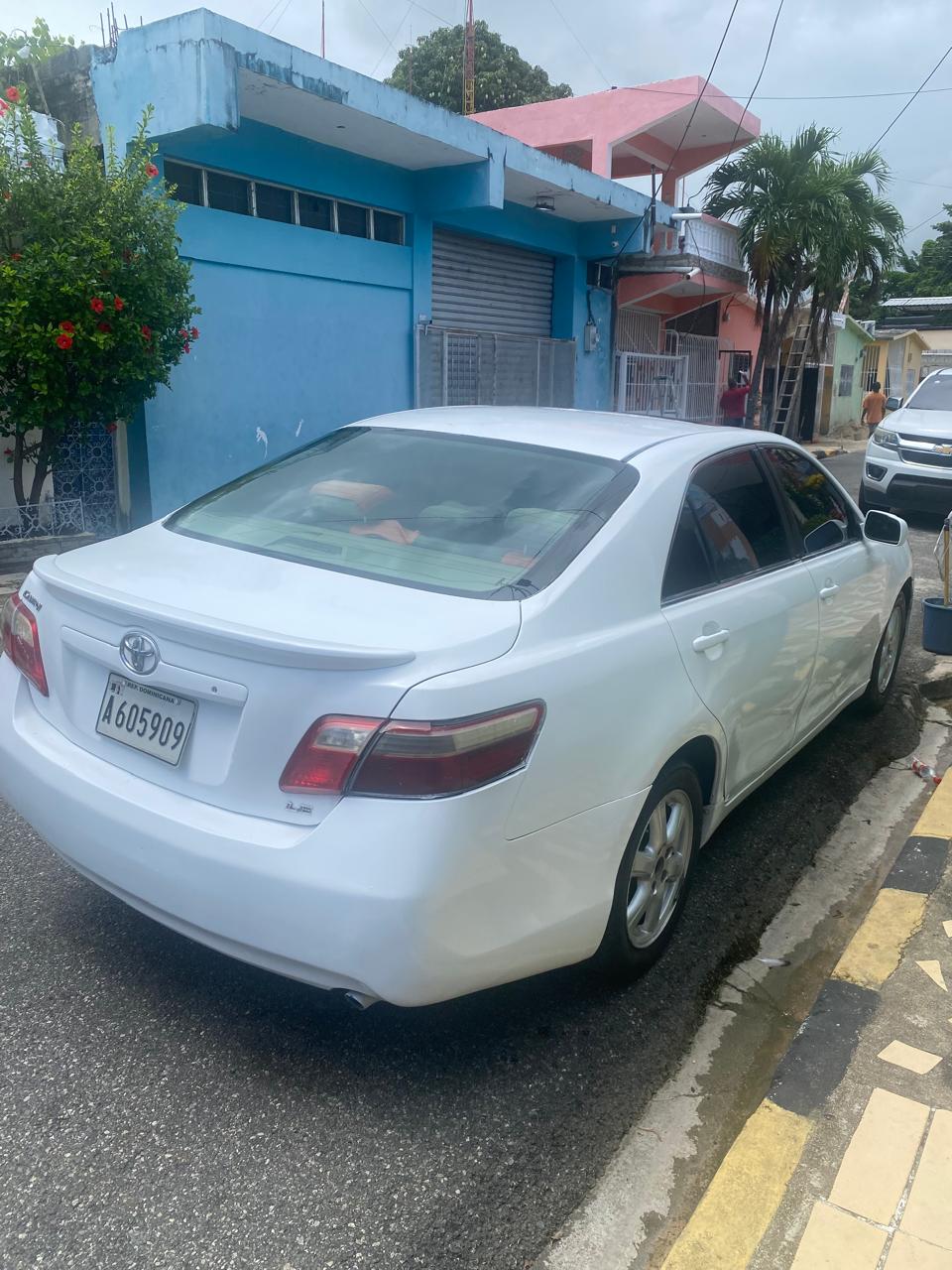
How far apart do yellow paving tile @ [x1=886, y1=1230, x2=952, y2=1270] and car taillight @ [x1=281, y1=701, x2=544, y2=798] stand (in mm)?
1185

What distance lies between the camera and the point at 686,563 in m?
3.14

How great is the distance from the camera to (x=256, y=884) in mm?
2246

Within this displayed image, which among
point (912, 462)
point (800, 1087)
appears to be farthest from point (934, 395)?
point (800, 1087)

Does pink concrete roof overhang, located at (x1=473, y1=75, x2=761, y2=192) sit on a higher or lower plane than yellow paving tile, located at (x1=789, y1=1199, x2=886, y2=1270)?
higher

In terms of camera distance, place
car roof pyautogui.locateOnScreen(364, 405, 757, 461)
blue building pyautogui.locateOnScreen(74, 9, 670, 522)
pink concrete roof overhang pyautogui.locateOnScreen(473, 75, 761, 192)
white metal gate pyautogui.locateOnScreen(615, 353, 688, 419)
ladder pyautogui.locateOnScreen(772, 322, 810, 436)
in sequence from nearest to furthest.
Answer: car roof pyautogui.locateOnScreen(364, 405, 757, 461)
blue building pyautogui.locateOnScreen(74, 9, 670, 522)
pink concrete roof overhang pyautogui.locateOnScreen(473, 75, 761, 192)
white metal gate pyautogui.locateOnScreen(615, 353, 688, 419)
ladder pyautogui.locateOnScreen(772, 322, 810, 436)

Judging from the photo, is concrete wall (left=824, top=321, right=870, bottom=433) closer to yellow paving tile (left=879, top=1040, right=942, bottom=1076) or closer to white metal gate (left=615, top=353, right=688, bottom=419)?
white metal gate (left=615, top=353, right=688, bottom=419)

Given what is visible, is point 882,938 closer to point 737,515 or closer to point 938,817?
point 938,817

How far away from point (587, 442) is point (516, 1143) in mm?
1978

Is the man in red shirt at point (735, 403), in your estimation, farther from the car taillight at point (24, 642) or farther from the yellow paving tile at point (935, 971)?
the car taillight at point (24, 642)

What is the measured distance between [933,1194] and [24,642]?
2.55 m

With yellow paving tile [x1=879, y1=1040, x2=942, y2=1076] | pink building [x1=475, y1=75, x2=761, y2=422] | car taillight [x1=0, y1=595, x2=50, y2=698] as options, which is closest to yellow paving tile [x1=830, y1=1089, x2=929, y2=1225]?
yellow paving tile [x1=879, y1=1040, x2=942, y2=1076]

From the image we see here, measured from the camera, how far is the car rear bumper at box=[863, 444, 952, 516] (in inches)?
453

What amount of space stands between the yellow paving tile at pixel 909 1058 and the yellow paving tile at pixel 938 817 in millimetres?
1437

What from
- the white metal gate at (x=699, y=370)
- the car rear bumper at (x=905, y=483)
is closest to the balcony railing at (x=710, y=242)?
the white metal gate at (x=699, y=370)
